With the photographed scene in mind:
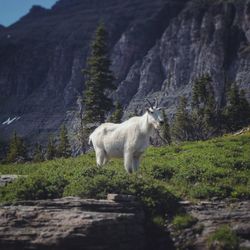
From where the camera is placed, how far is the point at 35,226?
18.1 metres

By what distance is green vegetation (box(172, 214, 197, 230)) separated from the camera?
1914 centimetres

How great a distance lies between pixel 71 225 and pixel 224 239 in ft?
16.3

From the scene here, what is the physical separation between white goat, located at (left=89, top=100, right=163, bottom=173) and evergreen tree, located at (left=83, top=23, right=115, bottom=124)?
31198 mm

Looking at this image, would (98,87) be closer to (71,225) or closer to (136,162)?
(136,162)

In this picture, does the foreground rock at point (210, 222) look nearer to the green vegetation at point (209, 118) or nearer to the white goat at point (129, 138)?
the white goat at point (129, 138)

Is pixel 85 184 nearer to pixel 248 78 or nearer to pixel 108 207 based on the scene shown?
pixel 108 207

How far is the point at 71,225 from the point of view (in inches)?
704

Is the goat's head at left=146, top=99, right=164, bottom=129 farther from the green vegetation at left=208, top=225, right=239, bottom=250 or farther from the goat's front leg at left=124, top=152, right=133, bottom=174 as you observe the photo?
the green vegetation at left=208, top=225, right=239, bottom=250

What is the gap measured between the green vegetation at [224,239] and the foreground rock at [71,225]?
2370 millimetres

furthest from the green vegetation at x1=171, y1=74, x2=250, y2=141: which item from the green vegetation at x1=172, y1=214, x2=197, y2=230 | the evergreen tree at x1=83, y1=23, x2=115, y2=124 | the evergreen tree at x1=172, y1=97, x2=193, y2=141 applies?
the green vegetation at x1=172, y1=214, x2=197, y2=230

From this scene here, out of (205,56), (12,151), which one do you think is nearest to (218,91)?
(205,56)

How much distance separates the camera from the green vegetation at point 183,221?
754 inches

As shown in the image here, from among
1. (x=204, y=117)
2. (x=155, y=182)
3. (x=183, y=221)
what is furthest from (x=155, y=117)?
(x=204, y=117)

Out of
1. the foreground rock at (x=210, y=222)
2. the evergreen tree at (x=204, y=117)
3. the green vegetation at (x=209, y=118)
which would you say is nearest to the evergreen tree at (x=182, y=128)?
the green vegetation at (x=209, y=118)
